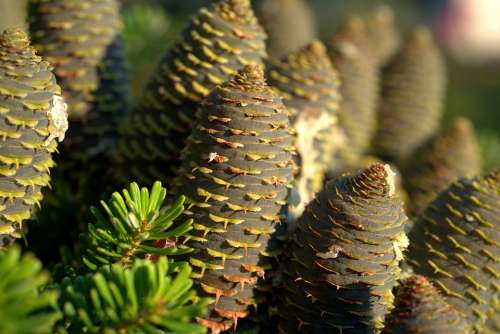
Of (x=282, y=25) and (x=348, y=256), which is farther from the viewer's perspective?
(x=282, y=25)

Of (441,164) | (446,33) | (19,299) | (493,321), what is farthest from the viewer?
(446,33)

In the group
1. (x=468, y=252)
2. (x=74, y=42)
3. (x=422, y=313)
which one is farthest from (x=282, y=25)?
(x=422, y=313)

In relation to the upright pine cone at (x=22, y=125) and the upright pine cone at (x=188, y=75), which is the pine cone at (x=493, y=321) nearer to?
the upright pine cone at (x=188, y=75)

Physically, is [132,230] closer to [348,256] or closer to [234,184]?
[234,184]

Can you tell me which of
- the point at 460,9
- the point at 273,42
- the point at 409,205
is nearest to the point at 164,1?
the point at 273,42

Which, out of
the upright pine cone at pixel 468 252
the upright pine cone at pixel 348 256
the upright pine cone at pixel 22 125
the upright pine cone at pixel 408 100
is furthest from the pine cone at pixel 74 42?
the upright pine cone at pixel 408 100

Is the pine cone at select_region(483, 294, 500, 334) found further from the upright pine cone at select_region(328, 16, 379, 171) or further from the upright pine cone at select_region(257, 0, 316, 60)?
the upright pine cone at select_region(257, 0, 316, 60)

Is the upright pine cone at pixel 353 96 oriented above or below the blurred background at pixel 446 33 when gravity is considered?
above
